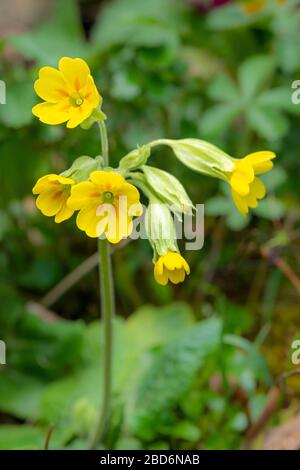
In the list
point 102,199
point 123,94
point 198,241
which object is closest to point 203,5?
point 123,94

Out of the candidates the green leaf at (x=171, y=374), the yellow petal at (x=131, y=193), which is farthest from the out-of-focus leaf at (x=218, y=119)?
the yellow petal at (x=131, y=193)

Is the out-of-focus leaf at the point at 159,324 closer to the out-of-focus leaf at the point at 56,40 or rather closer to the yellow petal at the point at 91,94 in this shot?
→ the out-of-focus leaf at the point at 56,40

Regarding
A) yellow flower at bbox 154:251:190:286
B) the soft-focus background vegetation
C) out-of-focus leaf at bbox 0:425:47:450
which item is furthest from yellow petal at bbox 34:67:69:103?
out-of-focus leaf at bbox 0:425:47:450

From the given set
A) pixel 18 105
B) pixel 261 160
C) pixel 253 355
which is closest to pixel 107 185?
pixel 261 160

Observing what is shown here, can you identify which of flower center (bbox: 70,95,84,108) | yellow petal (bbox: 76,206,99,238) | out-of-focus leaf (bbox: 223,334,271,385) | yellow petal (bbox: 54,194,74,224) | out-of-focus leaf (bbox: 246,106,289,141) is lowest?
yellow petal (bbox: 76,206,99,238)

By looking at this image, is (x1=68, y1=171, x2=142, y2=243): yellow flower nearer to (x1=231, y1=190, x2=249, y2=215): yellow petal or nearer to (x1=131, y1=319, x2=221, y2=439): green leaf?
(x1=231, y1=190, x2=249, y2=215): yellow petal

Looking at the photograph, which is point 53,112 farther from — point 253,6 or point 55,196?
point 253,6
